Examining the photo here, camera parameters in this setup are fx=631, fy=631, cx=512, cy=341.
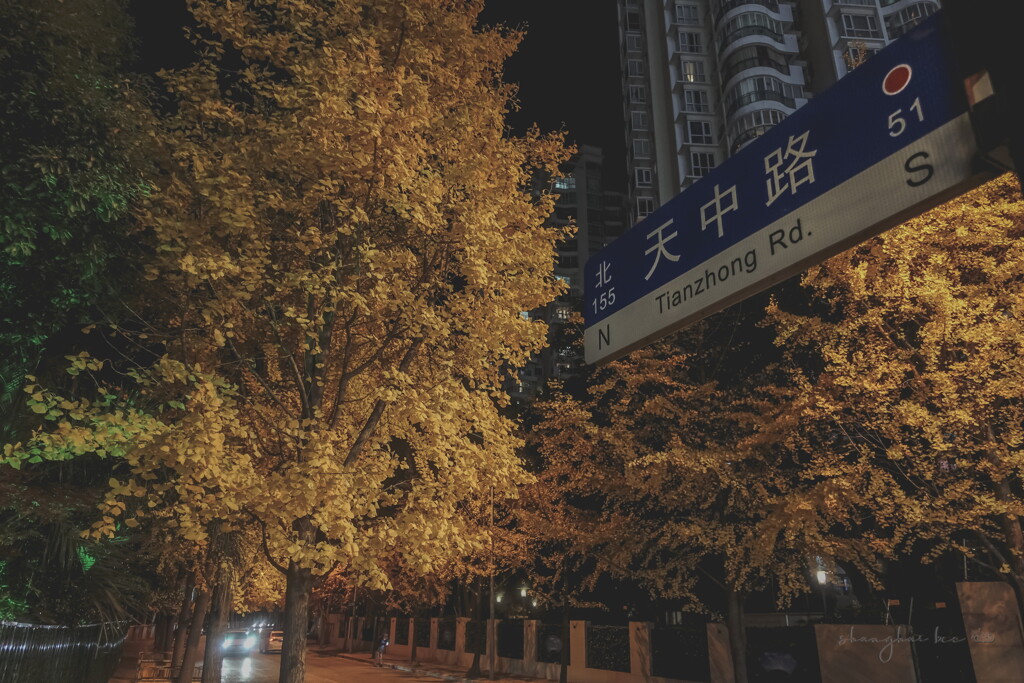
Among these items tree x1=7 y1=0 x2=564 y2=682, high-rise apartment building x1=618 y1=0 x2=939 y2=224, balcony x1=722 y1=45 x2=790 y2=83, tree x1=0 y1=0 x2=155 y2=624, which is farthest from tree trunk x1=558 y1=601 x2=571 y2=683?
balcony x1=722 y1=45 x2=790 y2=83

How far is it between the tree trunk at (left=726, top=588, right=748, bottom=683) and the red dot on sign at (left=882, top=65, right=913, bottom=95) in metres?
15.7

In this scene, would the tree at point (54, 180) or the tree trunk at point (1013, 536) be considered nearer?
the tree at point (54, 180)

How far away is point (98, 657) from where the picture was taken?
13.8 metres

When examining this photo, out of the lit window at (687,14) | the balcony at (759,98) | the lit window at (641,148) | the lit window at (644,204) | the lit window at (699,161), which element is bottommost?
the lit window at (699,161)

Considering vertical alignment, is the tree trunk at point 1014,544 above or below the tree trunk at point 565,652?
above

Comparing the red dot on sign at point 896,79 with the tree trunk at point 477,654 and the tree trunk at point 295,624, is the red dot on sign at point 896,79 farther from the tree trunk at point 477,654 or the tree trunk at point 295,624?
the tree trunk at point 477,654

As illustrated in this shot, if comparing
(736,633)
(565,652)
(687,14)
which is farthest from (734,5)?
(736,633)

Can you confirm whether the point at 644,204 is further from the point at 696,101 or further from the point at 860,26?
the point at 860,26

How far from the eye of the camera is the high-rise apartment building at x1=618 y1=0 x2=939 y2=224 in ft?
176

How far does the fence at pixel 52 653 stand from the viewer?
8292 mm

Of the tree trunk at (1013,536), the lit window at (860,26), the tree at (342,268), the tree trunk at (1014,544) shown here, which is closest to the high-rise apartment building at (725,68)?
the lit window at (860,26)

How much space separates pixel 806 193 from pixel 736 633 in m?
16.1

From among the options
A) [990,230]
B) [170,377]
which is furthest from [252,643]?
[990,230]

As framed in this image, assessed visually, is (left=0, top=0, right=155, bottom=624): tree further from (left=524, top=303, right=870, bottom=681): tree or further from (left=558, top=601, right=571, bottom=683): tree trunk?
(left=558, top=601, right=571, bottom=683): tree trunk
